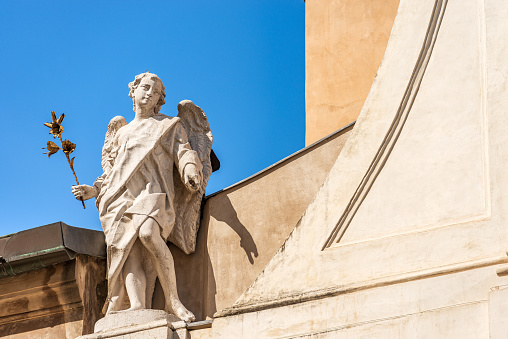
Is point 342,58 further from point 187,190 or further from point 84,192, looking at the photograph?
point 84,192

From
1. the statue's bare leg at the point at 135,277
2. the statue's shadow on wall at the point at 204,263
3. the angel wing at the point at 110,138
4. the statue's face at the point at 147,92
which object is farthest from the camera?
the angel wing at the point at 110,138

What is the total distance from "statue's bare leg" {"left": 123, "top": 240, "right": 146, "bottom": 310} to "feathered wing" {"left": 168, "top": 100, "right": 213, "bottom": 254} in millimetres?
366

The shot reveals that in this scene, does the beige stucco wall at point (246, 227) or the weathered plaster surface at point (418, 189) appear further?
the beige stucco wall at point (246, 227)

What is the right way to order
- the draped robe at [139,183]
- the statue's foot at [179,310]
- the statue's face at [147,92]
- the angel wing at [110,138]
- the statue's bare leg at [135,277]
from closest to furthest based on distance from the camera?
the statue's foot at [179,310] < the statue's bare leg at [135,277] < the draped robe at [139,183] < the statue's face at [147,92] < the angel wing at [110,138]

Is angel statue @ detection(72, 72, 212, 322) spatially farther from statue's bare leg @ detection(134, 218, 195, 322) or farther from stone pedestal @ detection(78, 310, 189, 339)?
stone pedestal @ detection(78, 310, 189, 339)

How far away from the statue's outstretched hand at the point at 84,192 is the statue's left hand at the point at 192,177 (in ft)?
2.52

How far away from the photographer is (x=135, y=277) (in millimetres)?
9406

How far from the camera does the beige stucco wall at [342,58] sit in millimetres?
12242

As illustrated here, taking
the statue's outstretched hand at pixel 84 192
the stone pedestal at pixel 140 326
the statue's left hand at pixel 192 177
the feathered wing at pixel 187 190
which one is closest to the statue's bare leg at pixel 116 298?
the stone pedestal at pixel 140 326

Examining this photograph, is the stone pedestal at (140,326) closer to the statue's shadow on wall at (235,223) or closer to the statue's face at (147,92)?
the statue's shadow on wall at (235,223)

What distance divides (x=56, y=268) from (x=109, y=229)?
0.81 m

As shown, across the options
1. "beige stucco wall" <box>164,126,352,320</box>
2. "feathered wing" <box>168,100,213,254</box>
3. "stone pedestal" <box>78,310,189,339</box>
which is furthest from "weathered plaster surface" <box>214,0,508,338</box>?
"feathered wing" <box>168,100,213,254</box>

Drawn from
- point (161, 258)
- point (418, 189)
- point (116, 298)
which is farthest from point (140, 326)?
point (418, 189)

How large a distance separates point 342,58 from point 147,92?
3114mm
